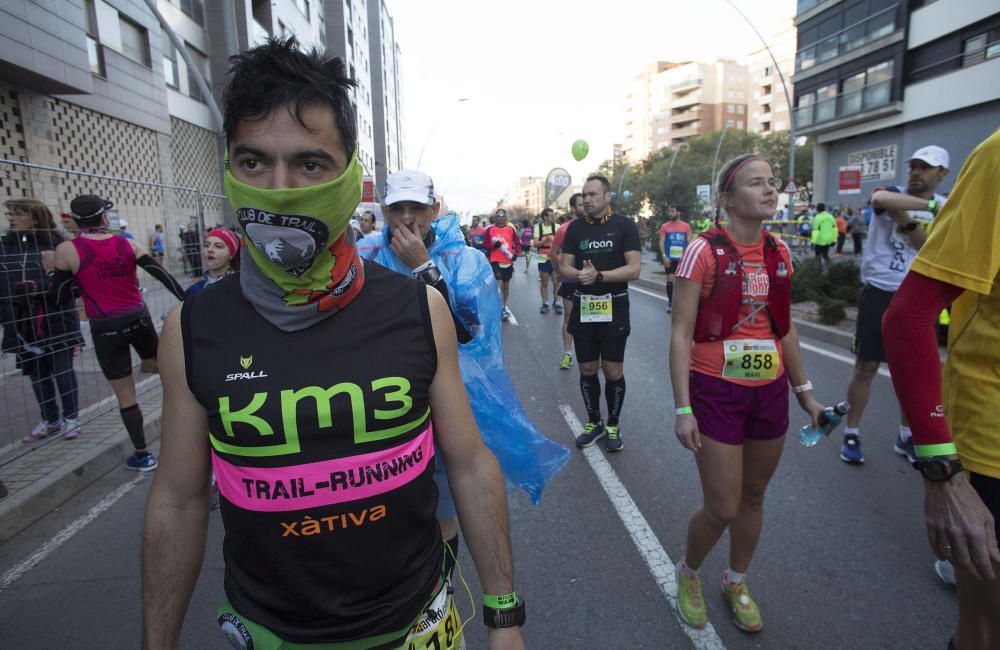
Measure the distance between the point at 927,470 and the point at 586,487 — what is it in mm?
2813

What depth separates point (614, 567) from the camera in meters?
3.16

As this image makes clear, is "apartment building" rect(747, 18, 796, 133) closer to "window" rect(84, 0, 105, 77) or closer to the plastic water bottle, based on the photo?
"window" rect(84, 0, 105, 77)

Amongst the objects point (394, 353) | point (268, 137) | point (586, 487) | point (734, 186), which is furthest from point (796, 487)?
point (268, 137)

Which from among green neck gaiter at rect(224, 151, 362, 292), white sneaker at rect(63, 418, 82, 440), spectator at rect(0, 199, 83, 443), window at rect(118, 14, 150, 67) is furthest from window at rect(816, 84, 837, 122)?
green neck gaiter at rect(224, 151, 362, 292)

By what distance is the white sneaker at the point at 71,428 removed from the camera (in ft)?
17.1

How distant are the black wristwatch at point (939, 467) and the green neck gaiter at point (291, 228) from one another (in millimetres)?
1534

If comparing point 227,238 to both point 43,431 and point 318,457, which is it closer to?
point 43,431

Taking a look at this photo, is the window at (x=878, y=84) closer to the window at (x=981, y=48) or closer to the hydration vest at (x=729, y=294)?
the window at (x=981, y=48)

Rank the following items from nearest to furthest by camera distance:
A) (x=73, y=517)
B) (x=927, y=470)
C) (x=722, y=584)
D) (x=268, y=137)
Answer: (x=268, y=137)
(x=927, y=470)
(x=722, y=584)
(x=73, y=517)

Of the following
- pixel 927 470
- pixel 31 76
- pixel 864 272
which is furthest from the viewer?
pixel 31 76

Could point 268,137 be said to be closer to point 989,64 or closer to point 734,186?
point 734,186

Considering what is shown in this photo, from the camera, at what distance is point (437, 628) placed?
1399 mm

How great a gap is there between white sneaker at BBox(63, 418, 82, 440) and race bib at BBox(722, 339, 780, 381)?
547 cm

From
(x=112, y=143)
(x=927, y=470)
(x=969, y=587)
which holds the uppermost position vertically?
(x=112, y=143)
